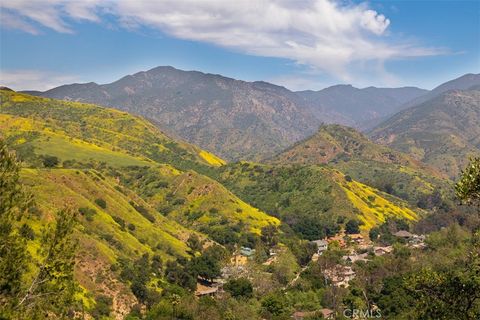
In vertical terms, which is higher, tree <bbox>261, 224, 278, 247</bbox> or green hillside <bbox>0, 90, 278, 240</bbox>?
green hillside <bbox>0, 90, 278, 240</bbox>

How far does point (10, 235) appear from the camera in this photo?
980 inches

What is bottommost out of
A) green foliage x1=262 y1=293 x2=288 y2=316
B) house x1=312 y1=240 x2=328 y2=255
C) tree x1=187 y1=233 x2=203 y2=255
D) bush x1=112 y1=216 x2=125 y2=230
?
house x1=312 y1=240 x2=328 y2=255

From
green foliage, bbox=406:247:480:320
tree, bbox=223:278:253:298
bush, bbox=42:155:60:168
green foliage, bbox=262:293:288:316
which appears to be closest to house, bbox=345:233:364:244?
tree, bbox=223:278:253:298

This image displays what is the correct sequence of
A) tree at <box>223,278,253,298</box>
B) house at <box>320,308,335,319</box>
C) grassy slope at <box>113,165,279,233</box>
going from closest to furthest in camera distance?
house at <box>320,308,335,319</box> → tree at <box>223,278,253,298</box> → grassy slope at <box>113,165,279,233</box>

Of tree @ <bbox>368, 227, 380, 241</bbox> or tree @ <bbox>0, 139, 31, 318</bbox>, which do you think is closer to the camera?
tree @ <bbox>0, 139, 31, 318</bbox>

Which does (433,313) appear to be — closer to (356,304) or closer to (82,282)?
(356,304)

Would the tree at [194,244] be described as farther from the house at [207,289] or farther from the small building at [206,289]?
the small building at [206,289]

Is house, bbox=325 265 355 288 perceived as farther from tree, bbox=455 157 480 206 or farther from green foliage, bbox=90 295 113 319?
tree, bbox=455 157 480 206

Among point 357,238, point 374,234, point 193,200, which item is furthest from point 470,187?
point 193,200

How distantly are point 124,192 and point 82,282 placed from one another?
54.9 meters

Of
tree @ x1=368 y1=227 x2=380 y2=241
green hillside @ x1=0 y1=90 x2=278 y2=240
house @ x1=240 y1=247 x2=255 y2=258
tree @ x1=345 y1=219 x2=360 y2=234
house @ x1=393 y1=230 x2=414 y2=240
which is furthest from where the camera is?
tree @ x1=345 y1=219 x2=360 y2=234

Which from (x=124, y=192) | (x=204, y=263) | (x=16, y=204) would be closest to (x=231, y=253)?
(x=204, y=263)

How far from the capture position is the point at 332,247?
119438mm

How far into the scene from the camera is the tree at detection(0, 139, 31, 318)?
2412cm
